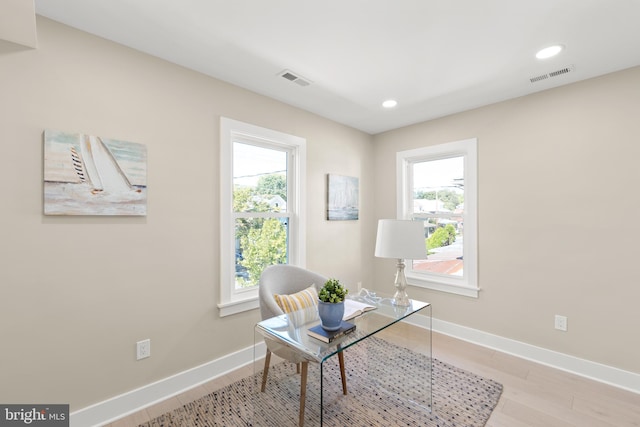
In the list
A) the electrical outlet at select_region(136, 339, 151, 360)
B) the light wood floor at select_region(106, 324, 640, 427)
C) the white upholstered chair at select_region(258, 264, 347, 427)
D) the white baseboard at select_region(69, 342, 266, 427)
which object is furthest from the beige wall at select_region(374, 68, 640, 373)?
the electrical outlet at select_region(136, 339, 151, 360)

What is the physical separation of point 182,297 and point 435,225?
2.82 metres

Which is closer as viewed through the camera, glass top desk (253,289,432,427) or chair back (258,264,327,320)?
glass top desk (253,289,432,427)

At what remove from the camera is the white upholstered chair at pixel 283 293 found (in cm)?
166

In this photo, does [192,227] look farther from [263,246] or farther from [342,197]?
[342,197]

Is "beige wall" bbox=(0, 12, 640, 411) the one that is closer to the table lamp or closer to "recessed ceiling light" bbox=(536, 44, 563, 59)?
"recessed ceiling light" bbox=(536, 44, 563, 59)

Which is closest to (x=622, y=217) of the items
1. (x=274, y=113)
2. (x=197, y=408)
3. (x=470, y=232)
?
(x=470, y=232)

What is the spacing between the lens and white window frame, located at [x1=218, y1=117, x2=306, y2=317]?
243 centimetres

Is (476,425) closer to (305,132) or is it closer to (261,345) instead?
(261,345)

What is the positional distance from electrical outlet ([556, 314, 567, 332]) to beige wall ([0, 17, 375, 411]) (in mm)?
2773

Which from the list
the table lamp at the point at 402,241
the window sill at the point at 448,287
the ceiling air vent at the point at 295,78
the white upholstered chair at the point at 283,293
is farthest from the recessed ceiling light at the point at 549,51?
the white upholstered chair at the point at 283,293

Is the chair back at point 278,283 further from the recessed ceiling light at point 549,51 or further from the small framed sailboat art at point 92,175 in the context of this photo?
the recessed ceiling light at point 549,51

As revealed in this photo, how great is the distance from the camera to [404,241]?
214cm

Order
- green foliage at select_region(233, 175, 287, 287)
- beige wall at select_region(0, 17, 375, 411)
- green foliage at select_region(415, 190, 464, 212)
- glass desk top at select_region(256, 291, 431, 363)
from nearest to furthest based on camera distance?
glass desk top at select_region(256, 291, 431, 363)
beige wall at select_region(0, 17, 375, 411)
green foliage at select_region(233, 175, 287, 287)
green foliage at select_region(415, 190, 464, 212)

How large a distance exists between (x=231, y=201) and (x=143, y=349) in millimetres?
1271
